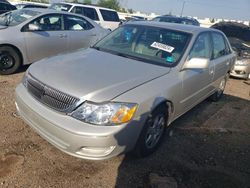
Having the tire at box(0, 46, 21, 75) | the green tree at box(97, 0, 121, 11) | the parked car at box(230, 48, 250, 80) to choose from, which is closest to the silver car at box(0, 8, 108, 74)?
the tire at box(0, 46, 21, 75)

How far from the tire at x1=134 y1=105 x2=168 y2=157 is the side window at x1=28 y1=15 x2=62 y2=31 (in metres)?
4.28

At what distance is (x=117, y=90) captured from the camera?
285 centimetres

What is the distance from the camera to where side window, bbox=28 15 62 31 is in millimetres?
6373

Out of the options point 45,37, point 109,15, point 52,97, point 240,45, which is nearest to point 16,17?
point 45,37

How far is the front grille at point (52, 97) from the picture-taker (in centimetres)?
274

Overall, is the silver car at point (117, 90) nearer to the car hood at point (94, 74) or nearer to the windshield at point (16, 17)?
the car hood at point (94, 74)

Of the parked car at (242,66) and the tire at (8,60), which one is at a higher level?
the tire at (8,60)

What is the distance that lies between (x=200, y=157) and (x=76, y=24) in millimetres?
5136

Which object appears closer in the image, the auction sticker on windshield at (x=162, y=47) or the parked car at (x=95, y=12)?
the auction sticker on windshield at (x=162, y=47)

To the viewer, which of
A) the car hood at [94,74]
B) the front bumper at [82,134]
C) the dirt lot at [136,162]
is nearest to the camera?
the front bumper at [82,134]

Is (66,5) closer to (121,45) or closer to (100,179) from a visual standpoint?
(121,45)

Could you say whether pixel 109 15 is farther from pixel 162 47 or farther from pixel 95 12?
pixel 162 47

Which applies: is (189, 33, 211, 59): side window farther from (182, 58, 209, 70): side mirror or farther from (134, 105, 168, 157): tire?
(134, 105, 168, 157): tire

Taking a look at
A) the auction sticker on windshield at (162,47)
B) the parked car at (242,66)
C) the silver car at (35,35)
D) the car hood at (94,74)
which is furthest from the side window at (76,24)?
the parked car at (242,66)
